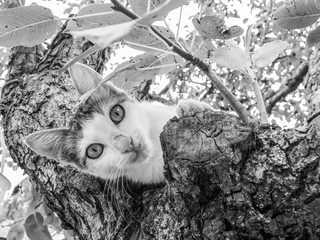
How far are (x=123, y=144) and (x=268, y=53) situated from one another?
886 mm

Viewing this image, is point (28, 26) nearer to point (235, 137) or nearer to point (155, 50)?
point (155, 50)

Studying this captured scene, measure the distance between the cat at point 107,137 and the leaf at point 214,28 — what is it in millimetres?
679

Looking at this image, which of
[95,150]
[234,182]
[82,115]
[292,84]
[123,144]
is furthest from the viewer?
[292,84]

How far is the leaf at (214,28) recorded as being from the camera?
4.57 feet

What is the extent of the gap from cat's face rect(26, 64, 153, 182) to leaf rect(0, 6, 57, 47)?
70cm

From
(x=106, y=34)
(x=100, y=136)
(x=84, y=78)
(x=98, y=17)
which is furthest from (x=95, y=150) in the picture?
(x=106, y=34)

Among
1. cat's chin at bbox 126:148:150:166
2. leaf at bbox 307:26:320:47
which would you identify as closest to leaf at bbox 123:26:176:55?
leaf at bbox 307:26:320:47

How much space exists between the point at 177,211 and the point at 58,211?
0.99 metres

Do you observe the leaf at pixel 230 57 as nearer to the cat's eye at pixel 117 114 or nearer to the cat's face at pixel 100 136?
the cat's face at pixel 100 136

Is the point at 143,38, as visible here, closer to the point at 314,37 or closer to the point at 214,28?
the point at 214,28

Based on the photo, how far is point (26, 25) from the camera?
1365 mm

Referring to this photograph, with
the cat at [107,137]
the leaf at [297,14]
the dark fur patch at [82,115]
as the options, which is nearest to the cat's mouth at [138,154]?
the cat at [107,137]

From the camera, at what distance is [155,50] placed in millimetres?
1441

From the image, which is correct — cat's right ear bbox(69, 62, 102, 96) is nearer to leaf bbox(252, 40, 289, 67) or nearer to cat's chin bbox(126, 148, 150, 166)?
cat's chin bbox(126, 148, 150, 166)
